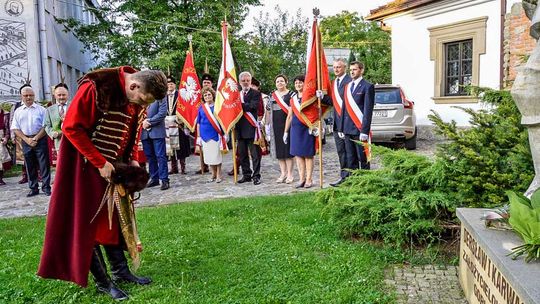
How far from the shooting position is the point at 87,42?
20078mm

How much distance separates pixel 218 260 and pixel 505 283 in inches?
101

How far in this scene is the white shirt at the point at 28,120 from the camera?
8180mm

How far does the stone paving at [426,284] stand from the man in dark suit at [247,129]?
4867 mm

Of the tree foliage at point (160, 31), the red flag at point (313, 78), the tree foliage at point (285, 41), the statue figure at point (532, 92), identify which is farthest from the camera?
the tree foliage at point (285, 41)

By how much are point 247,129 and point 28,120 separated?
3.66 m

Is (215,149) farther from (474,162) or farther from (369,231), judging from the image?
(474,162)

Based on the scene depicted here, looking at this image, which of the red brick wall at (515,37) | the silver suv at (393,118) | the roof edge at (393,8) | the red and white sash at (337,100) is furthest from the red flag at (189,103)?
the roof edge at (393,8)

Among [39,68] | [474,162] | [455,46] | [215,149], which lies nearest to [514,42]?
[455,46]

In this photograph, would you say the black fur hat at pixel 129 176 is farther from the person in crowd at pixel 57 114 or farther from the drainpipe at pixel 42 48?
the drainpipe at pixel 42 48

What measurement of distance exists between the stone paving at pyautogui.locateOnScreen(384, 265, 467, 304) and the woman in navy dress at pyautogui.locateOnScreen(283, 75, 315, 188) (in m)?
4.01

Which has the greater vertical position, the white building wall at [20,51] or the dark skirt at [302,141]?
the white building wall at [20,51]

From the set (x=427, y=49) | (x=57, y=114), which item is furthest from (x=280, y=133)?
(x=427, y=49)

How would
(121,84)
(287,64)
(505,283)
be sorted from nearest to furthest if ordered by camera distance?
(505,283), (121,84), (287,64)

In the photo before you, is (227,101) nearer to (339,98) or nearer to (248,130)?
(248,130)
